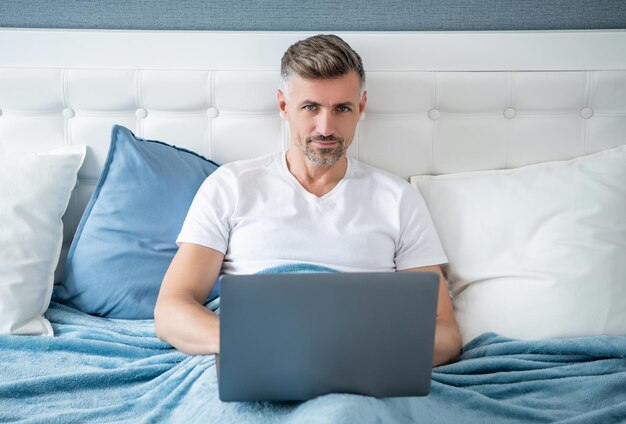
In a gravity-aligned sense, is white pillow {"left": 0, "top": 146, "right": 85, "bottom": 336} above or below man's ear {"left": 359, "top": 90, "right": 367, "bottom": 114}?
below

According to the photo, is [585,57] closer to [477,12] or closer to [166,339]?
[477,12]

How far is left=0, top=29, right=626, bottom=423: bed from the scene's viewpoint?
1.21 metres

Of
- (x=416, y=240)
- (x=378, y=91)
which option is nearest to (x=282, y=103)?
(x=378, y=91)

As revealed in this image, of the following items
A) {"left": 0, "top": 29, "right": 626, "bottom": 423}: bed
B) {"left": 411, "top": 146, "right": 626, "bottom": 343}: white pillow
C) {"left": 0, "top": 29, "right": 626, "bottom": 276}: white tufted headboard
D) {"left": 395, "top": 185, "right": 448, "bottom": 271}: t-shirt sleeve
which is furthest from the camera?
{"left": 0, "top": 29, "right": 626, "bottom": 276}: white tufted headboard

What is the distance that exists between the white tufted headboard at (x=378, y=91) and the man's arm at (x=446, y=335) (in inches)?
16.6

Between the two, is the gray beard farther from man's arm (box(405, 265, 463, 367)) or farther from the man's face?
man's arm (box(405, 265, 463, 367))

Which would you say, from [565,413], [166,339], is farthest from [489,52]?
[166,339]

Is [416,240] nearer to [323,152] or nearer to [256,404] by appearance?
[323,152]

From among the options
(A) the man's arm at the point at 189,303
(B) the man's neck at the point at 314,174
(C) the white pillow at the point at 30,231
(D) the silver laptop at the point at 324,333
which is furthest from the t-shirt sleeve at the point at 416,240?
(C) the white pillow at the point at 30,231

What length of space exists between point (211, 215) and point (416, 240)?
486mm

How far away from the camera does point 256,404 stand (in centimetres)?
100

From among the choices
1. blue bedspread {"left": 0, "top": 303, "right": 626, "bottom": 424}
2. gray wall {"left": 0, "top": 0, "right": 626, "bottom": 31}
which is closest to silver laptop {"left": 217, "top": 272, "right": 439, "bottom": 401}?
blue bedspread {"left": 0, "top": 303, "right": 626, "bottom": 424}

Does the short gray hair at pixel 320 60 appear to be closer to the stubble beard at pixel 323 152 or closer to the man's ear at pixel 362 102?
the man's ear at pixel 362 102

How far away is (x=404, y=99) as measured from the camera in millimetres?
Answer: 1649
